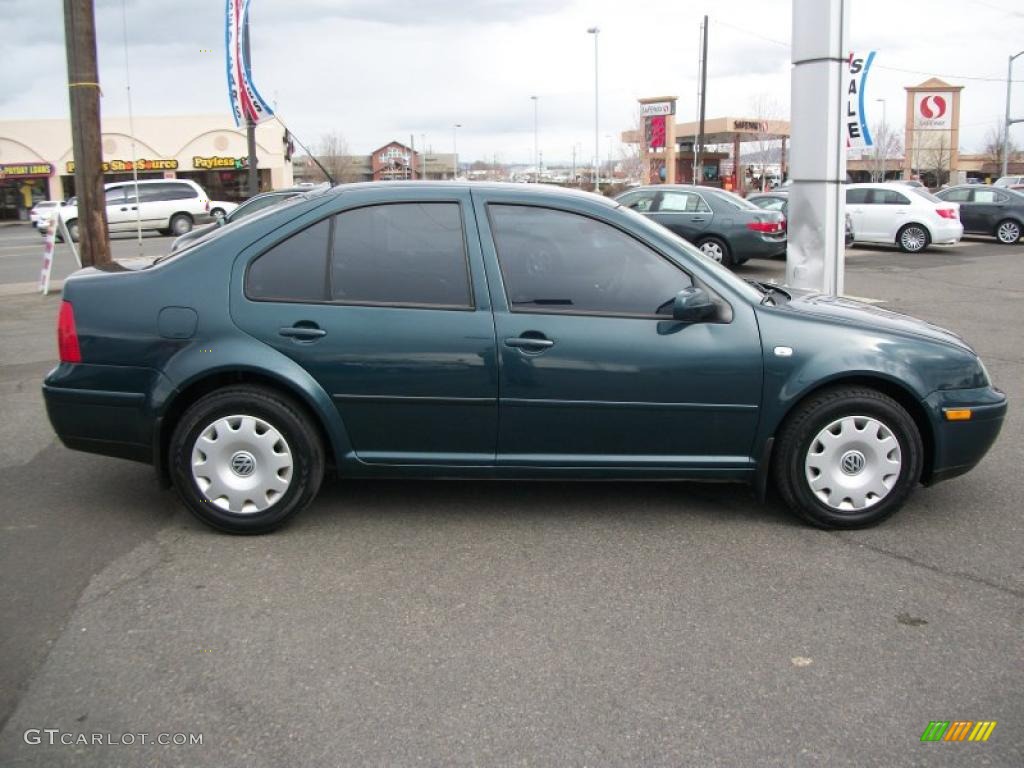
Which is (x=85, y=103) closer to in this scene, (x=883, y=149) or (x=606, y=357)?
(x=606, y=357)

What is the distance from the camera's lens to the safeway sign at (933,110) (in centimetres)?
5203

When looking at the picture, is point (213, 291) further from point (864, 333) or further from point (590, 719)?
point (864, 333)

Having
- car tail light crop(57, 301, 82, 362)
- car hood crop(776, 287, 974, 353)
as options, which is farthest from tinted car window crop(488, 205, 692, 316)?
car tail light crop(57, 301, 82, 362)

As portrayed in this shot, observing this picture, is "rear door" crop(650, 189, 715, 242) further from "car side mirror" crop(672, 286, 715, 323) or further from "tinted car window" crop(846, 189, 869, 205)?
"car side mirror" crop(672, 286, 715, 323)

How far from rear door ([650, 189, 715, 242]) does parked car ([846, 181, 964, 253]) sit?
6578 mm

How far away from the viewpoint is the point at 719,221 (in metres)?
15.6

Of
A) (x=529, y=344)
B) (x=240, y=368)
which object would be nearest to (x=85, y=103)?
(x=240, y=368)

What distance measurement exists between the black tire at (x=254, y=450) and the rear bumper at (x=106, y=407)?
180mm

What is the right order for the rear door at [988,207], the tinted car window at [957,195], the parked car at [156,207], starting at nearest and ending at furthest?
the rear door at [988,207], the tinted car window at [957,195], the parked car at [156,207]

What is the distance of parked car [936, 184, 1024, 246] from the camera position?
74.5ft

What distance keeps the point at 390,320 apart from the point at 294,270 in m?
0.52
